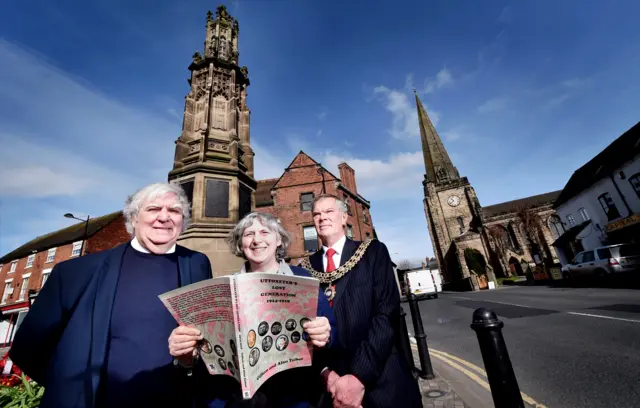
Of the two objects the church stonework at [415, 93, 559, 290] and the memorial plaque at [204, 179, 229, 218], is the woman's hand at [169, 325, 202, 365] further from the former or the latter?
the church stonework at [415, 93, 559, 290]

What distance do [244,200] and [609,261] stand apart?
56.5ft

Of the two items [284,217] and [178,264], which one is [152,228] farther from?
[284,217]

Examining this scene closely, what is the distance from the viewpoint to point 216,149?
7648 millimetres

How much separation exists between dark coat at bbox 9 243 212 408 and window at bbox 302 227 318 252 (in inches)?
677

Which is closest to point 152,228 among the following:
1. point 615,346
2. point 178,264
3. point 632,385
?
point 178,264

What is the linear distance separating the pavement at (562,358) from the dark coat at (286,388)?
9.69 feet

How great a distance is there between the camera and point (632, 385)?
3322 mm

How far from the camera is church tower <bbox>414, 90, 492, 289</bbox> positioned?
124 ft

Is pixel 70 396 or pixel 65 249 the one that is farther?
pixel 65 249

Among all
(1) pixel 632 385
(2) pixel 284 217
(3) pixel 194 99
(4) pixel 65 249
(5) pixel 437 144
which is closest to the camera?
(1) pixel 632 385

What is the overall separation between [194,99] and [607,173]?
29447 millimetres

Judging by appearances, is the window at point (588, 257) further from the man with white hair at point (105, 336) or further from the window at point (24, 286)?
the window at point (24, 286)

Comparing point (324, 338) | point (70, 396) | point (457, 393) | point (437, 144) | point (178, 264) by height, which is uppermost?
point (437, 144)

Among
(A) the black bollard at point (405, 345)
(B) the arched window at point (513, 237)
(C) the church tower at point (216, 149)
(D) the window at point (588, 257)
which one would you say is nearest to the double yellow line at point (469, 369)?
(A) the black bollard at point (405, 345)
